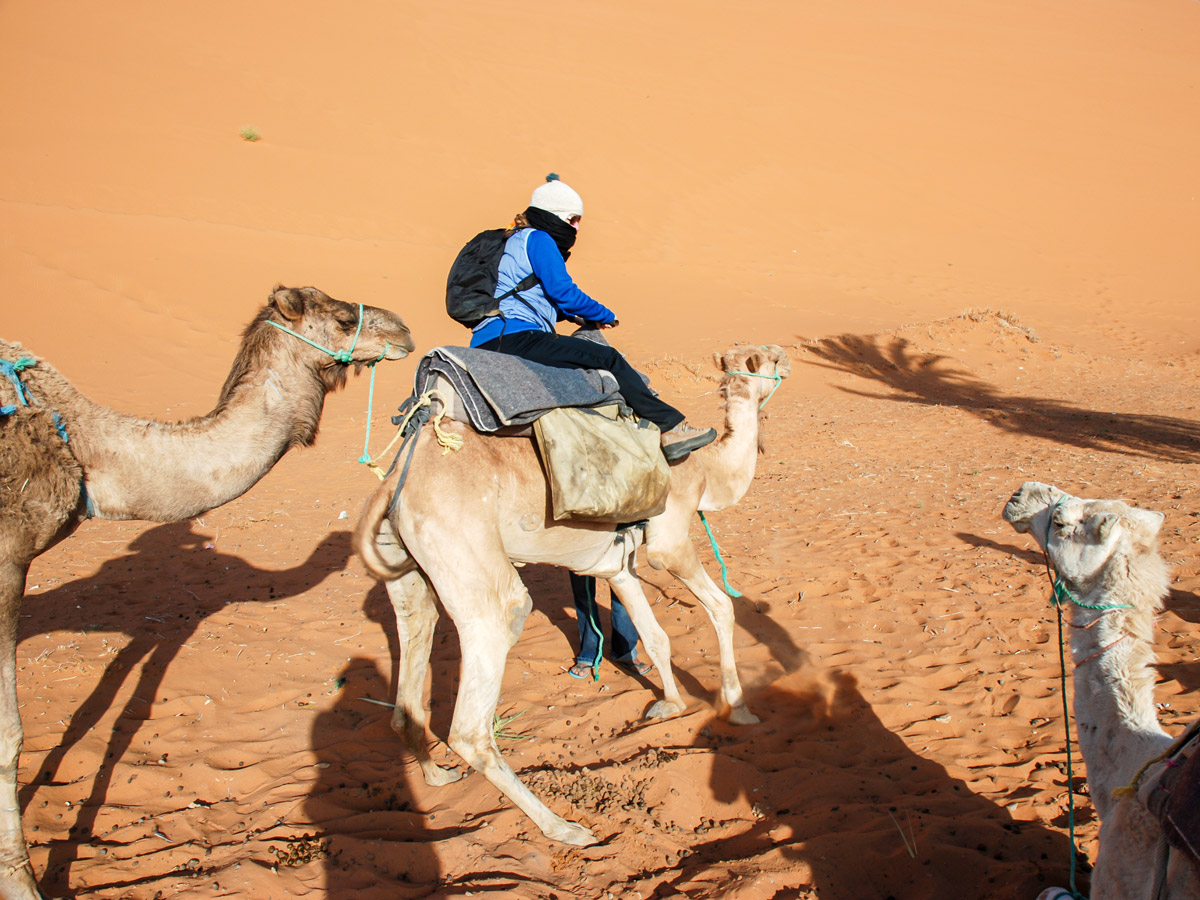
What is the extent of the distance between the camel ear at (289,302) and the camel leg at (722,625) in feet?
7.90

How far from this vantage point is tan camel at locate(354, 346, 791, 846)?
11.4ft

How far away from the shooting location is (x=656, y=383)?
47.0ft

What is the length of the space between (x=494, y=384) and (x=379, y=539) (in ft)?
3.05

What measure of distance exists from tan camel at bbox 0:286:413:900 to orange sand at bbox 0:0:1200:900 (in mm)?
1133

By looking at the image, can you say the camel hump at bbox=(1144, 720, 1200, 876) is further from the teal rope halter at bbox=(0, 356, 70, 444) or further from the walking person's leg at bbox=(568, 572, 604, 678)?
the teal rope halter at bbox=(0, 356, 70, 444)

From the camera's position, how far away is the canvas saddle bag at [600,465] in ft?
12.0

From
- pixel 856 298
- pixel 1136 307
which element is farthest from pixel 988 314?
pixel 1136 307

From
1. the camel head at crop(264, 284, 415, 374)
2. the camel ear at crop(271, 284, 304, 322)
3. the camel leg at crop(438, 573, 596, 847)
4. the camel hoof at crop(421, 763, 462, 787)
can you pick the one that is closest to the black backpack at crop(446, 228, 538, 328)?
the camel head at crop(264, 284, 415, 374)

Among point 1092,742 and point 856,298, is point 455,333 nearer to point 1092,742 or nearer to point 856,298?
point 856,298

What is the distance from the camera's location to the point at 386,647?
5734 millimetres

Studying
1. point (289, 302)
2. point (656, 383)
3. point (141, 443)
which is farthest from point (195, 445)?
point (656, 383)

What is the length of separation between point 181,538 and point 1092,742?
315 inches

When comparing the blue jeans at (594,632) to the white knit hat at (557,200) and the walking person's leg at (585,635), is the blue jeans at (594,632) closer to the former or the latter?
the walking person's leg at (585,635)

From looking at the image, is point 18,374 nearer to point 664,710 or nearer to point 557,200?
point 557,200
